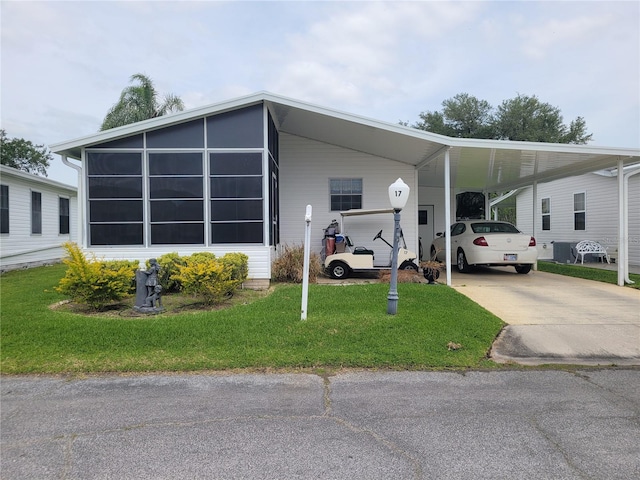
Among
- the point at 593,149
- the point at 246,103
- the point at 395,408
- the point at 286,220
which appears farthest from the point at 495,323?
the point at 286,220

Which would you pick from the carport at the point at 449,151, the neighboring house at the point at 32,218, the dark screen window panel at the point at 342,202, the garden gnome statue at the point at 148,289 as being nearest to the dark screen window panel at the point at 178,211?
the garden gnome statue at the point at 148,289

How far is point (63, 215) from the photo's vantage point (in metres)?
19.1

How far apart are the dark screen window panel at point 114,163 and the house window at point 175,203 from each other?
1.10 ft

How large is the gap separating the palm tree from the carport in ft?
42.1

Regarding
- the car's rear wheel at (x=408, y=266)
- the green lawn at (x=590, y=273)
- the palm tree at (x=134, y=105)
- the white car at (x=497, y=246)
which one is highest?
the palm tree at (x=134, y=105)

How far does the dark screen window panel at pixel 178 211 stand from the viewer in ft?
31.9

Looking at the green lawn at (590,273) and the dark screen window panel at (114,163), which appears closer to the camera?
the dark screen window panel at (114,163)

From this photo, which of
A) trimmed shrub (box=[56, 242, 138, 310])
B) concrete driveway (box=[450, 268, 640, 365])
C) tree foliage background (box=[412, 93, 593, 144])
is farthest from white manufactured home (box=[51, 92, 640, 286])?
tree foliage background (box=[412, 93, 593, 144])

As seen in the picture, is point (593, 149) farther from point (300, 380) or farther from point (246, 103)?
point (300, 380)

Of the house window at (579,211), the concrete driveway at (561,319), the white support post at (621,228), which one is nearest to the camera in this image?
the concrete driveway at (561,319)

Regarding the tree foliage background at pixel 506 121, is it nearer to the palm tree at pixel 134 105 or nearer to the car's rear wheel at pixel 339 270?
the palm tree at pixel 134 105

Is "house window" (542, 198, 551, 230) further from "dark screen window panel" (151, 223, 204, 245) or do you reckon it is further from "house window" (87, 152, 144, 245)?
"house window" (87, 152, 144, 245)

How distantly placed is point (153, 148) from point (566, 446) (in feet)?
30.4

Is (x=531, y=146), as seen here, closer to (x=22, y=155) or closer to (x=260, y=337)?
(x=260, y=337)
